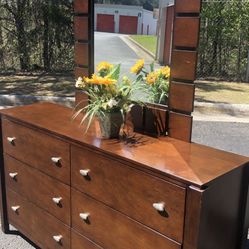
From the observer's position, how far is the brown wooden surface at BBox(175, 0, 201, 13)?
79.9 inches

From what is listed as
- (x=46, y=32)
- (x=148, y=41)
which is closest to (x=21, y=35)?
(x=46, y=32)

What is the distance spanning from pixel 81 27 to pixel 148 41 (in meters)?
0.48

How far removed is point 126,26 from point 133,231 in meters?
1.45

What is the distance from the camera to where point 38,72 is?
9758 millimetres

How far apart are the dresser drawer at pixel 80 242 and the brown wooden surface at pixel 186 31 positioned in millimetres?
1194

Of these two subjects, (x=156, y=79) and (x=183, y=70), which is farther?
(x=156, y=79)

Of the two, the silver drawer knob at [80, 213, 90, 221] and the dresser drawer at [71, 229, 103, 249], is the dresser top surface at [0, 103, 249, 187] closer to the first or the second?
the silver drawer knob at [80, 213, 90, 221]

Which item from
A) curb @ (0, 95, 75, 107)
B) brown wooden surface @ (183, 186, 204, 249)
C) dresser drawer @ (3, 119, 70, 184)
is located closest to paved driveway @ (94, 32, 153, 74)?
dresser drawer @ (3, 119, 70, 184)

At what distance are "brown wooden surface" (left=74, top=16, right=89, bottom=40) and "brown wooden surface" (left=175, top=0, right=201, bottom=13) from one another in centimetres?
78

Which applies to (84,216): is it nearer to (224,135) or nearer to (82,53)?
(82,53)

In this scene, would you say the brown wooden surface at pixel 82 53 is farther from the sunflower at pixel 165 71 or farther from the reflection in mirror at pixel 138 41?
the sunflower at pixel 165 71

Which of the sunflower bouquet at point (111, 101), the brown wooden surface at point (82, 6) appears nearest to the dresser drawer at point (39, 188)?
the sunflower bouquet at point (111, 101)

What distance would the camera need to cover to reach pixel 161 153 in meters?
2.00

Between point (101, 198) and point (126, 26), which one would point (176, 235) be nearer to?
point (101, 198)
